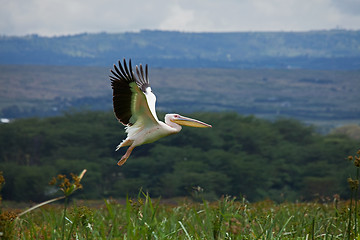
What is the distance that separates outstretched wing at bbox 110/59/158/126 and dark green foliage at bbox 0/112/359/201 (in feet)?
131

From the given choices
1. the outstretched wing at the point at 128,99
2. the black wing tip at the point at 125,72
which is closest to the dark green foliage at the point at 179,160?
the outstretched wing at the point at 128,99

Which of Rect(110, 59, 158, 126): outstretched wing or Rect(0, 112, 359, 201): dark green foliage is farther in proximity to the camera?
Rect(0, 112, 359, 201): dark green foliage

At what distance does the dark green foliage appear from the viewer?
155ft

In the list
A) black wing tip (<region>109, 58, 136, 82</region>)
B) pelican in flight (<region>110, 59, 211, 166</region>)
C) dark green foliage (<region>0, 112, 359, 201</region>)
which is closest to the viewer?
pelican in flight (<region>110, 59, 211, 166</region>)

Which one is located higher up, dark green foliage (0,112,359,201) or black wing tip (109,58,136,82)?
black wing tip (109,58,136,82)

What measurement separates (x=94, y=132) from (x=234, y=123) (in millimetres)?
14566

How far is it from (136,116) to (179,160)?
159 ft

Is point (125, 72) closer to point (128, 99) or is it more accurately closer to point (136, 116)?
point (128, 99)

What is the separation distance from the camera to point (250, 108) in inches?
6988

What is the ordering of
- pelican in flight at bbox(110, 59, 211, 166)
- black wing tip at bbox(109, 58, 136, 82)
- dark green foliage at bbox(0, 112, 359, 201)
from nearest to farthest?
pelican in flight at bbox(110, 59, 211, 166) → black wing tip at bbox(109, 58, 136, 82) → dark green foliage at bbox(0, 112, 359, 201)

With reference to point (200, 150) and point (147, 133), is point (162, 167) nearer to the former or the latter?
point (200, 150)

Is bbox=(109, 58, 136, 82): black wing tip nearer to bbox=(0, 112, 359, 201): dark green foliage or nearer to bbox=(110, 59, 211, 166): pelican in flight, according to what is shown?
bbox=(110, 59, 211, 166): pelican in flight

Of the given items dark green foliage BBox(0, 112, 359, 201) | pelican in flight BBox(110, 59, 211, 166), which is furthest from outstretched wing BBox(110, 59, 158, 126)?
dark green foliage BBox(0, 112, 359, 201)

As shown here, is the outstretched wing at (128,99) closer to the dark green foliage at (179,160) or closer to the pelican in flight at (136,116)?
the pelican in flight at (136,116)
